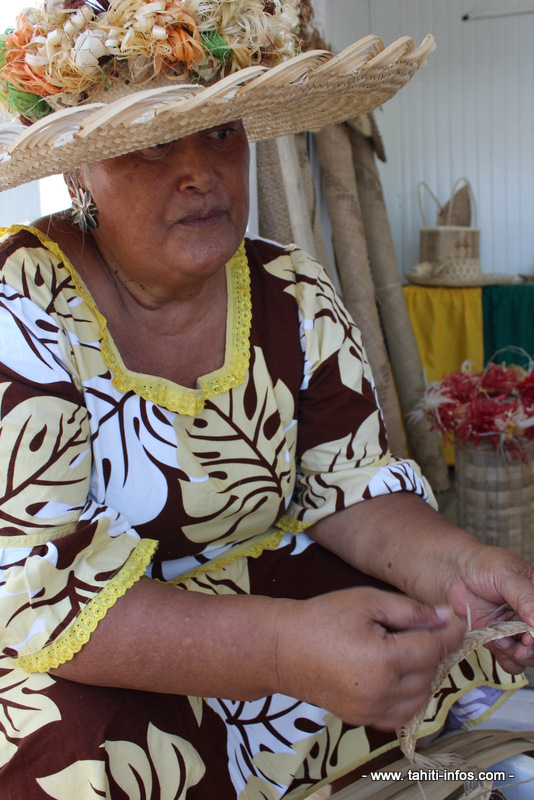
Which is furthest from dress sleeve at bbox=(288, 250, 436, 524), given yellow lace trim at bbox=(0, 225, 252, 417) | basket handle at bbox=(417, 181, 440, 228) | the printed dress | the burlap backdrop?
basket handle at bbox=(417, 181, 440, 228)

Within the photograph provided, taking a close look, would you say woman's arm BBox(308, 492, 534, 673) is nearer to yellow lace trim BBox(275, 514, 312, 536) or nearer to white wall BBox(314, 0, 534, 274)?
yellow lace trim BBox(275, 514, 312, 536)

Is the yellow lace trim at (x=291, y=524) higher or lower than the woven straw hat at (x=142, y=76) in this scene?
lower

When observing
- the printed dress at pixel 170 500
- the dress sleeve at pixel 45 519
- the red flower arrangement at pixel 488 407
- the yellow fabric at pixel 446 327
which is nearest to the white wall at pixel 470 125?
the yellow fabric at pixel 446 327

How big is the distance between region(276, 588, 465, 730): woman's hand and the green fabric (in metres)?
3.01

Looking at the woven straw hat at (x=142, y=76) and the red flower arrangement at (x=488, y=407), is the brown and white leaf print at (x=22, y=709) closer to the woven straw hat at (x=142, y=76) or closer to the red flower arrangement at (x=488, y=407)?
the woven straw hat at (x=142, y=76)

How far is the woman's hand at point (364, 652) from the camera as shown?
909 mm

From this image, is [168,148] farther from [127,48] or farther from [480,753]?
[480,753]

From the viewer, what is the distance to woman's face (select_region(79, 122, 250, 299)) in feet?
3.72

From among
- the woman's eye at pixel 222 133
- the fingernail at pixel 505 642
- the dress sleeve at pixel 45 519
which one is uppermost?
the woman's eye at pixel 222 133

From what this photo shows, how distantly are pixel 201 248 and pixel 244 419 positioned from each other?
310 mm

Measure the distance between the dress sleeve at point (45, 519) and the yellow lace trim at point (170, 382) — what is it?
11 cm

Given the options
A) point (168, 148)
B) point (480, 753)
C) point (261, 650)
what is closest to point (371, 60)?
point (168, 148)

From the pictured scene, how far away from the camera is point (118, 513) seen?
114 centimetres

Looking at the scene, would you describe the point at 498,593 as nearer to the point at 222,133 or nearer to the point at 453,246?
the point at 222,133
